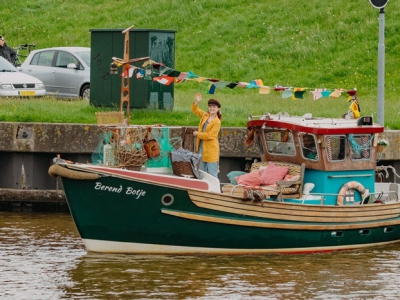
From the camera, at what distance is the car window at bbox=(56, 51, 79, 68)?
30.4 metres

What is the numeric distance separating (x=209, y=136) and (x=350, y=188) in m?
2.49

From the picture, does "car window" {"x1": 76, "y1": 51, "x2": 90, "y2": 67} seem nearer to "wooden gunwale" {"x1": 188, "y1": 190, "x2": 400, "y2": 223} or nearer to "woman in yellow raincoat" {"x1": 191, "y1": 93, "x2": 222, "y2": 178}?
"woman in yellow raincoat" {"x1": 191, "y1": 93, "x2": 222, "y2": 178}

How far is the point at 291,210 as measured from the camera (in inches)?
728

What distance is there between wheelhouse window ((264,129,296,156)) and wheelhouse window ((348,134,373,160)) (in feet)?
3.10

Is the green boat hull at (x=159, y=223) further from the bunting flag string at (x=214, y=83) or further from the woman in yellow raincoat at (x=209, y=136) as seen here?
the bunting flag string at (x=214, y=83)

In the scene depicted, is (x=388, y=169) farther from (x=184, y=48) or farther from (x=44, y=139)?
(x=184, y=48)

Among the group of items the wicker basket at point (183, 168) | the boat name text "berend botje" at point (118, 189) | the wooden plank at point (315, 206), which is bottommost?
the wooden plank at point (315, 206)

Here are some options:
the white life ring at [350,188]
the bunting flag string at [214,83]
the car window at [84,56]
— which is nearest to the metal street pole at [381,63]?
the bunting flag string at [214,83]

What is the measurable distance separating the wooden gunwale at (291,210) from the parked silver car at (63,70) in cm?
1145

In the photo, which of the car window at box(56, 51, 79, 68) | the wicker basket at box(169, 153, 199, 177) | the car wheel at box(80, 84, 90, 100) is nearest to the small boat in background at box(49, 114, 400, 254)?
the wicker basket at box(169, 153, 199, 177)

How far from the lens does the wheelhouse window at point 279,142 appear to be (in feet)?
63.7

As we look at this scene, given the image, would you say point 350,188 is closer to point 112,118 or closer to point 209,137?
point 209,137

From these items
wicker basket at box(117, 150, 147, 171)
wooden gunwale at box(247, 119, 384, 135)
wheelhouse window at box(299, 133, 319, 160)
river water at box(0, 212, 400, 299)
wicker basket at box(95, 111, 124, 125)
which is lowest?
river water at box(0, 212, 400, 299)

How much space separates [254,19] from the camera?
3828cm
